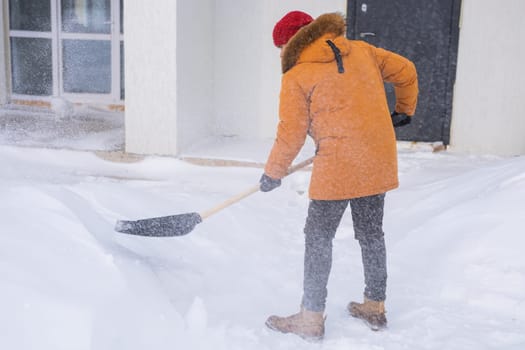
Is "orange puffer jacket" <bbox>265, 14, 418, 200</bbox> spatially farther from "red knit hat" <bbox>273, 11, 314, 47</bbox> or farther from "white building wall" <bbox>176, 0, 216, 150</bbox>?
"white building wall" <bbox>176, 0, 216, 150</bbox>

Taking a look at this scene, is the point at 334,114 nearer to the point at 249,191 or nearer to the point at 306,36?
the point at 306,36

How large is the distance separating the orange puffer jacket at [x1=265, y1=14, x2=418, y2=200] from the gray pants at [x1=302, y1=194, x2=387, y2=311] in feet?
0.35

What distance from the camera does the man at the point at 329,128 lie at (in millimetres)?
2867

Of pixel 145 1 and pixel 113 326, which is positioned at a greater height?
pixel 145 1

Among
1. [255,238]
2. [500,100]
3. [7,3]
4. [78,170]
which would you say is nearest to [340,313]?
[255,238]

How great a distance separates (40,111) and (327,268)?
6.97 metres

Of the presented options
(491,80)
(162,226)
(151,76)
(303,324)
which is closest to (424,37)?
(491,80)

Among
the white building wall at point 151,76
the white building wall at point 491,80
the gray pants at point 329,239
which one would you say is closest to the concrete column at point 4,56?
the white building wall at point 151,76

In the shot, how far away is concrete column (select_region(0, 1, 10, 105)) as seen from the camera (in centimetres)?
923

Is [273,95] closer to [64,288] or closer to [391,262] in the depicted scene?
[391,262]

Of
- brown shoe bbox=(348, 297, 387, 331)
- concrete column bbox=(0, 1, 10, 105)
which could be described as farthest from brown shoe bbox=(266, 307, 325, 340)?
concrete column bbox=(0, 1, 10, 105)

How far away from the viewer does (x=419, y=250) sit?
169 inches

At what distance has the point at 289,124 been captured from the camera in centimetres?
291

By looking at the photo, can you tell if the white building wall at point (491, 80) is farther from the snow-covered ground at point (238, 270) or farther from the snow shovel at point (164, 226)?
the snow shovel at point (164, 226)
